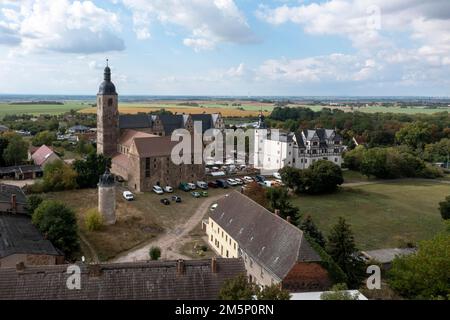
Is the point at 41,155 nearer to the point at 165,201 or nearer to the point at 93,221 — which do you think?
the point at 165,201

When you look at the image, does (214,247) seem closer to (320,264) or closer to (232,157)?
(320,264)

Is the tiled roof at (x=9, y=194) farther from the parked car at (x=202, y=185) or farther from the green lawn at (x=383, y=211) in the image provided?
the green lawn at (x=383, y=211)

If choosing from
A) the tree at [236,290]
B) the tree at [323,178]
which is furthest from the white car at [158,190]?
the tree at [236,290]

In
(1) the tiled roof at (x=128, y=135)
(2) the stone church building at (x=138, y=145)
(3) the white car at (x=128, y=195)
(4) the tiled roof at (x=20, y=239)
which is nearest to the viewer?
(4) the tiled roof at (x=20, y=239)

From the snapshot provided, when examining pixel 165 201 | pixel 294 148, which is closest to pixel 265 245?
pixel 165 201

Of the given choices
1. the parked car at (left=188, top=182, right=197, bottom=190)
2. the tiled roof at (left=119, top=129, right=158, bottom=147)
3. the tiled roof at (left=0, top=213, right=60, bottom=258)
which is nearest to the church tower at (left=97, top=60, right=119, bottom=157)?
the tiled roof at (left=119, top=129, right=158, bottom=147)
